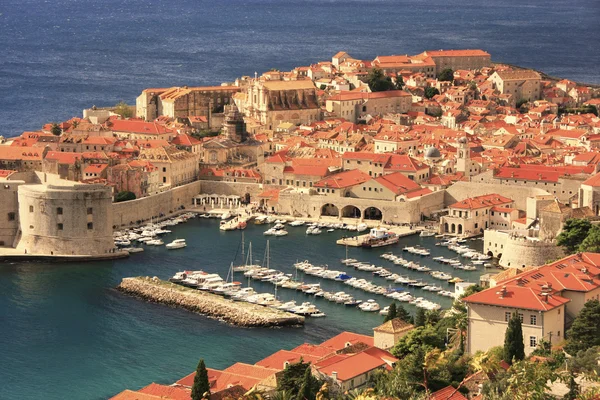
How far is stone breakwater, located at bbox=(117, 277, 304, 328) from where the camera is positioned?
39219mm

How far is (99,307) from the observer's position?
137ft

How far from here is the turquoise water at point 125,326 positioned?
3556cm

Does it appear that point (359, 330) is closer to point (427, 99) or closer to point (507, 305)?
point (507, 305)

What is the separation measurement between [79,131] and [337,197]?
12209 millimetres

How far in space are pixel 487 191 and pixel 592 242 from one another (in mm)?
11716

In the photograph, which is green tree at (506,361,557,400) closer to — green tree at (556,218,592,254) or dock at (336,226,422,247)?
green tree at (556,218,592,254)

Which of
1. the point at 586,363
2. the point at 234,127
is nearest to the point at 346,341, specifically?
the point at 586,363

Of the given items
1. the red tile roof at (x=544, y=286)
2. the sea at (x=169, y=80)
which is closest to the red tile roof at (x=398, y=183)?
the sea at (x=169, y=80)

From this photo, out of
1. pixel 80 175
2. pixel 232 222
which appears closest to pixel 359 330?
pixel 232 222

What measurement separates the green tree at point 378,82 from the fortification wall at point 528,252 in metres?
28.3

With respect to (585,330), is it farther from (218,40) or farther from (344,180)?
(218,40)

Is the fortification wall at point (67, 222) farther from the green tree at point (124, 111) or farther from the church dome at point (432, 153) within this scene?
the green tree at point (124, 111)

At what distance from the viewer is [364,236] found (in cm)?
4941

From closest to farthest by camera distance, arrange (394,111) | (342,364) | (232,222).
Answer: (342,364) → (232,222) → (394,111)
